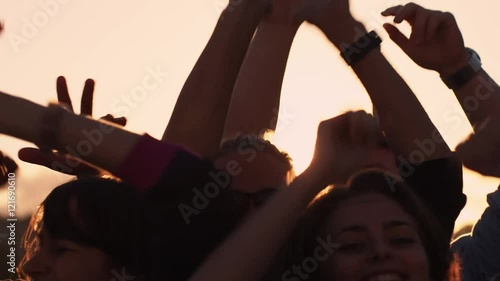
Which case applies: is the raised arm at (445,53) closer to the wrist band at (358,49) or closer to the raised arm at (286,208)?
the wrist band at (358,49)

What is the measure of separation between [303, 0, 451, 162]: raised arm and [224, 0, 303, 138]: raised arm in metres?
0.33

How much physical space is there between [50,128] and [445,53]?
48.2 inches

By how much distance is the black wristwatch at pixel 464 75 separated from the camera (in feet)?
10.6

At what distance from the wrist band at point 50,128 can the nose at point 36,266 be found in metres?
0.31

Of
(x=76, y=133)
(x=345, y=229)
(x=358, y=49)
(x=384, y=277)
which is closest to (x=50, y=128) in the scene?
(x=76, y=133)

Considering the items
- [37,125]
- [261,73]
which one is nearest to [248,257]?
[37,125]

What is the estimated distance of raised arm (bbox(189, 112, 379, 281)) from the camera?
2.72 meters

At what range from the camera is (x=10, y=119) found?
9.14 feet

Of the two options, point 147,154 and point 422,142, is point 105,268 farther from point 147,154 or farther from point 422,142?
point 422,142

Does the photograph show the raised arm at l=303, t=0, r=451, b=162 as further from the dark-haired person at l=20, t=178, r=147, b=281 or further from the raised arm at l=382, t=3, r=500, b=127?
the dark-haired person at l=20, t=178, r=147, b=281

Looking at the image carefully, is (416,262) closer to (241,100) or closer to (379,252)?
(379,252)

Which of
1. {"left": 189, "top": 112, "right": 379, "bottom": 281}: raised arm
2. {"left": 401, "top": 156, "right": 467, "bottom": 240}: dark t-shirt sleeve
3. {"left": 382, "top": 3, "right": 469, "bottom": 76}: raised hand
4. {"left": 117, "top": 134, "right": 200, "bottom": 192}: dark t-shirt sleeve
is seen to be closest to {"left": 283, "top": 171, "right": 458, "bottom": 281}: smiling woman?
{"left": 401, "top": 156, "right": 467, "bottom": 240}: dark t-shirt sleeve

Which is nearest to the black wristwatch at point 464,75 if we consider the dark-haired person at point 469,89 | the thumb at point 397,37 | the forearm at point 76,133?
the dark-haired person at point 469,89

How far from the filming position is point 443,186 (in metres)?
3.36
